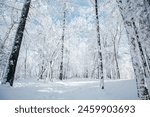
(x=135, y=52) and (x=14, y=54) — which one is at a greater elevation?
(x=14, y=54)

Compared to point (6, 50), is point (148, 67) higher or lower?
lower

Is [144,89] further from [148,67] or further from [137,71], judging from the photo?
[148,67]

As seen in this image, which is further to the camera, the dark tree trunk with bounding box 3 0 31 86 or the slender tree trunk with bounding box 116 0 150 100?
the dark tree trunk with bounding box 3 0 31 86

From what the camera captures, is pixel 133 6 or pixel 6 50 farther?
pixel 6 50

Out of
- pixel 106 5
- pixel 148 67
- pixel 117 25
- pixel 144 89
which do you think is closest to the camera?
pixel 144 89

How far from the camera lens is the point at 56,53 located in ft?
83.9

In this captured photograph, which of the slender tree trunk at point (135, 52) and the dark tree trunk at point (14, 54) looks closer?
the slender tree trunk at point (135, 52)

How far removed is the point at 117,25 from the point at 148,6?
22.5 meters

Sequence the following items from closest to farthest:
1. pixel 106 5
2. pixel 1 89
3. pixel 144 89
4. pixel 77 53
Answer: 1. pixel 144 89
2. pixel 1 89
3. pixel 106 5
4. pixel 77 53

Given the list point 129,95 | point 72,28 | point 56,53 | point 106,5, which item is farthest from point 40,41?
point 129,95

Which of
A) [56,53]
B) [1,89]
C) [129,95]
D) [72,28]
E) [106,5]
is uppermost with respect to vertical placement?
[72,28]

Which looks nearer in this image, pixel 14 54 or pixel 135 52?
pixel 135 52

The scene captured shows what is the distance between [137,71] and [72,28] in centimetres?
1946

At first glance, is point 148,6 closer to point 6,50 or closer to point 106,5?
point 106,5
